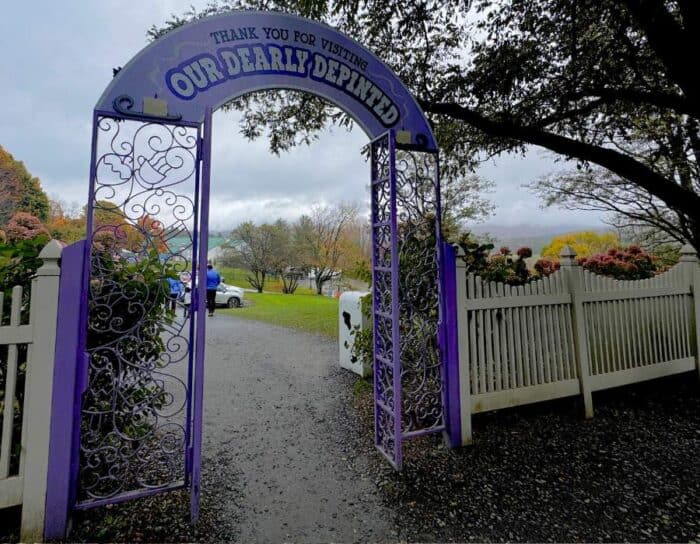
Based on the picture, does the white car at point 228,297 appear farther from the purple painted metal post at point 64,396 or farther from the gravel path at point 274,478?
the purple painted metal post at point 64,396

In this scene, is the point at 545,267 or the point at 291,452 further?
the point at 545,267

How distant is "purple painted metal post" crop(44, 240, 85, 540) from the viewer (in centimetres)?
193

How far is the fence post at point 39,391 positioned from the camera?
1897mm

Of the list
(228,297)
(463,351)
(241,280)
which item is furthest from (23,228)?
(241,280)

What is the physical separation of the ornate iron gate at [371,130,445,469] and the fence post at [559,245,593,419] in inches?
62.2

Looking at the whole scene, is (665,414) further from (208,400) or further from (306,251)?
(306,251)

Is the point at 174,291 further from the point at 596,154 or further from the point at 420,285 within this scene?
the point at 596,154

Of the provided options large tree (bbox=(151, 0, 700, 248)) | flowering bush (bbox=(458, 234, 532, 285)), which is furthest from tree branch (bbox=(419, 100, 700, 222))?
flowering bush (bbox=(458, 234, 532, 285))

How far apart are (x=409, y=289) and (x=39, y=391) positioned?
249cm

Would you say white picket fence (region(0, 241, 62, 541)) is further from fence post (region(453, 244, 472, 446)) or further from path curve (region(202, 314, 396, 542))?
fence post (region(453, 244, 472, 446))

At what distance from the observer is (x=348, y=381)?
4.88 m

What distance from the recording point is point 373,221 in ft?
9.80

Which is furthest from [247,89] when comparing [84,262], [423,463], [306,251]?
[306,251]

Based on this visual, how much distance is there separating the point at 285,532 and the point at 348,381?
2841 millimetres
